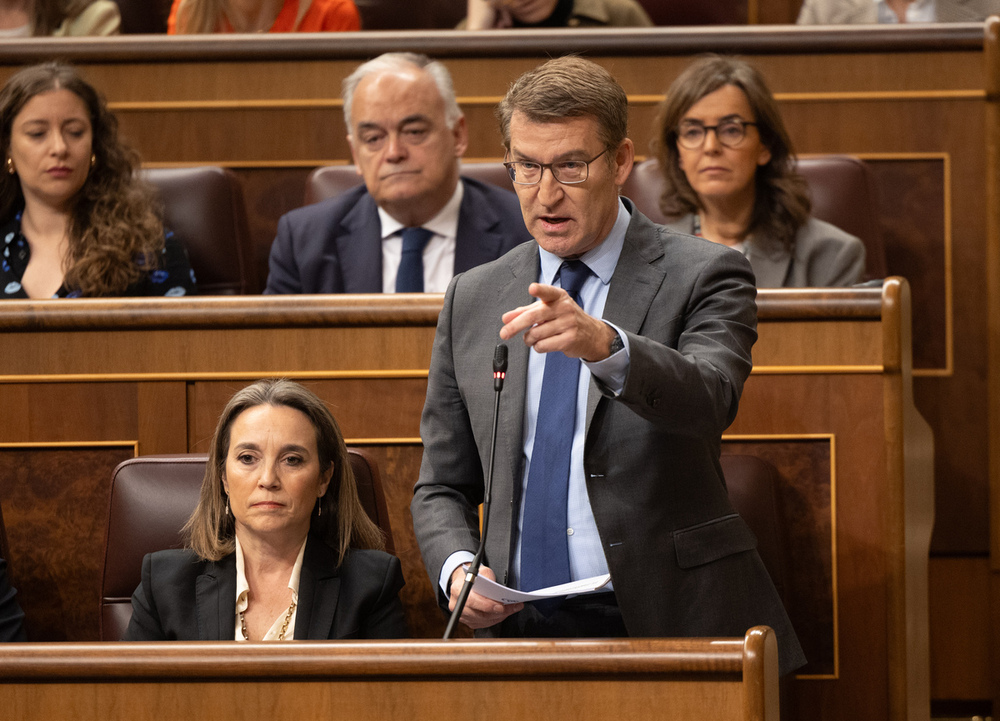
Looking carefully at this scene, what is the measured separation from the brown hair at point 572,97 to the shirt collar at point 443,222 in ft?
2.18

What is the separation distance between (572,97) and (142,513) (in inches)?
22.0

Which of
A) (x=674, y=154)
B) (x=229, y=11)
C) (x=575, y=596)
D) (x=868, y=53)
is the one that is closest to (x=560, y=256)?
(x=575, y=596)

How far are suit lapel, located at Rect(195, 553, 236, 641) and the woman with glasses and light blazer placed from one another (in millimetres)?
757

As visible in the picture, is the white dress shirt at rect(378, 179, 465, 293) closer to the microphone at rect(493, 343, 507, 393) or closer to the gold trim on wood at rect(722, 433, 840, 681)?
the gold trim on wood at rect(722, 433, 840, 681)

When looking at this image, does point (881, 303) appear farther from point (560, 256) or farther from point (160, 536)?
point (160, 536)

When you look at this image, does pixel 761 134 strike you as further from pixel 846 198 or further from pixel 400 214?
pixel 400 214

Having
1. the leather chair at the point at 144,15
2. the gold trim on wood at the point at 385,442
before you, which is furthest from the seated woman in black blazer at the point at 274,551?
the leather chair at the point at 144,15

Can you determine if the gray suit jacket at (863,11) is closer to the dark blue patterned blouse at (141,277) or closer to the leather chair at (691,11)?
the leather chair at (691,11)

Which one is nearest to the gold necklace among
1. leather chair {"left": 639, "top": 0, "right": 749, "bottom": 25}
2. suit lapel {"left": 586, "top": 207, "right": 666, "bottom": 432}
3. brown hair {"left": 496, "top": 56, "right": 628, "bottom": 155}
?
suit lapel {"left": 586, "top": 207, "right": 666, "bottom": 432}

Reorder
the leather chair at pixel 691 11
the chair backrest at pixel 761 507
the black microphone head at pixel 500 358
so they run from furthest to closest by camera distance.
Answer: the leather chair at pixel 691 11
the chair backrest at pixel 761 507
the black microphone head at pixel 500 358

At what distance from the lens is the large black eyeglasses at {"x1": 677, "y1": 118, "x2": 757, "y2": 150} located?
1.56m

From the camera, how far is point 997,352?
1568mm

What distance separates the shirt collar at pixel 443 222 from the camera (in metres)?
1.56

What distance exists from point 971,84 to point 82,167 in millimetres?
1183
